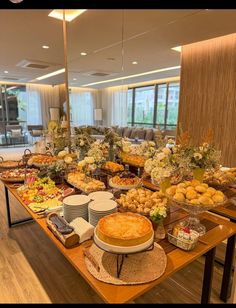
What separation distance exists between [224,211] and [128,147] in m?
1.27

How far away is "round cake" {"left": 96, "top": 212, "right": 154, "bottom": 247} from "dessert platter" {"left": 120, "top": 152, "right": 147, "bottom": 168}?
1173 mm

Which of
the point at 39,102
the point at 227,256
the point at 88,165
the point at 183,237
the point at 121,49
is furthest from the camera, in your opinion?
the point at 39,102

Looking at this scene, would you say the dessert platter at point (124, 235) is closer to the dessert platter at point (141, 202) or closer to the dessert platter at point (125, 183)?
the dessert platter at point (141, 202)

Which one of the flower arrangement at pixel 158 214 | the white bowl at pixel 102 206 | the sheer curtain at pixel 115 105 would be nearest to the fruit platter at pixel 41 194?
the white bowl at pixel 102 206

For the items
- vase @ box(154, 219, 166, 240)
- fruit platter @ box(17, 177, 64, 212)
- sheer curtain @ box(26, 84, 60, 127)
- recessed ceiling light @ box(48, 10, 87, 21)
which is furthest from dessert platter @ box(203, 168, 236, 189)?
sheer curtain @ box(26, 84, 60, 127)

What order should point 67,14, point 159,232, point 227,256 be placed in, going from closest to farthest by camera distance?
point 159,232
point 227,256
point 67,14

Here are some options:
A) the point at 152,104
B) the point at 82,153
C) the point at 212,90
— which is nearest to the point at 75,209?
the point at 82,153

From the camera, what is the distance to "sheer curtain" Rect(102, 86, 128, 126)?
453cm

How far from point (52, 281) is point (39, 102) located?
961cm

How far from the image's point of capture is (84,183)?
180 centimetres

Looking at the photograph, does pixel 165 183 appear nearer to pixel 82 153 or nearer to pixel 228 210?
pixel 228 210

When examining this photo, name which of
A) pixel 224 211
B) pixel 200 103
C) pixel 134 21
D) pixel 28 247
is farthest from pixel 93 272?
pixel 200 103

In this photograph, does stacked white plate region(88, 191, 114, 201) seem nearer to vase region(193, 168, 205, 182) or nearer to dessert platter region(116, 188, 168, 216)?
dessert platter region(116, 188, 168, 216)

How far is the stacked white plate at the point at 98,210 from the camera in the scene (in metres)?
1.27
